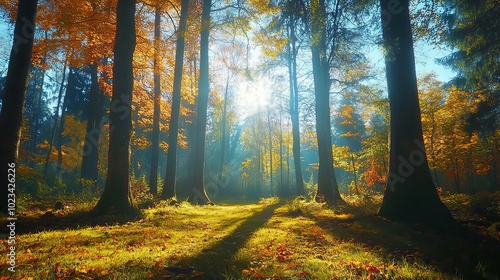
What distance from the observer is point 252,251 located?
→ 4.36 metres

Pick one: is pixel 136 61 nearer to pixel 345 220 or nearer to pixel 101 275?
pixel 345 220

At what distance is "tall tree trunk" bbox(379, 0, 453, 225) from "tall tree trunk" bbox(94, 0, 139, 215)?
6.59 metres

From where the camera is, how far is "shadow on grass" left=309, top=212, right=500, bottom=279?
348 centimetres

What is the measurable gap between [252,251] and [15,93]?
733cm

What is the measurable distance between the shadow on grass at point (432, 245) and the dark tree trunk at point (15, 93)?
25.4 ft

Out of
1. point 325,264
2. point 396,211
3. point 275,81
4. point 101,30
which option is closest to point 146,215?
point 325,264

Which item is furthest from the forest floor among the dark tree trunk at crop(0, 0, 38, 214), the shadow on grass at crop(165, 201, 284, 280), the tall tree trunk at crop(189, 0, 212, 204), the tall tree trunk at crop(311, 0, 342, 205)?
the tall tree trunk at crop(311, 0, 342, 205)

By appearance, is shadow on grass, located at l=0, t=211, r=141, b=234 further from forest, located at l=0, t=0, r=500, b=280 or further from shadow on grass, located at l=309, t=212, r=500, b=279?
shadow on grass, located at l=309, t=212, r=500, b=279

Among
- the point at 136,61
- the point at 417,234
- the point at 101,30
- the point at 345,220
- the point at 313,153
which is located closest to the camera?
the point at 417,234

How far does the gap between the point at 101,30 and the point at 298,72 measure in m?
11.4

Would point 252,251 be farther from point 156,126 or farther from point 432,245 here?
point 156,126

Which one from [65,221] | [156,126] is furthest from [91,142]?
[65,221]

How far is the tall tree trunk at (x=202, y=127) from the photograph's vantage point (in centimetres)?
1274

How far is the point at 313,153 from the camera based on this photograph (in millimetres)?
61594
